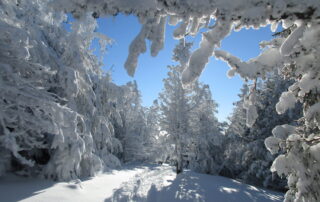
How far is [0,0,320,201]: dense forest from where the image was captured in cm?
174

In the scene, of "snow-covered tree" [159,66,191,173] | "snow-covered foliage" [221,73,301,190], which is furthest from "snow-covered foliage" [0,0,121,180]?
"snow-covered foliage" [221,73,301,190]

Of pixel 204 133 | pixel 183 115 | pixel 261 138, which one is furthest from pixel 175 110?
pixel 261 138

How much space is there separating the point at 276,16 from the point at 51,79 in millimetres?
10086

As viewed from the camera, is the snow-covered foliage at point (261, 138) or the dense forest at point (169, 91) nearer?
the dense forest at point (169, 91)

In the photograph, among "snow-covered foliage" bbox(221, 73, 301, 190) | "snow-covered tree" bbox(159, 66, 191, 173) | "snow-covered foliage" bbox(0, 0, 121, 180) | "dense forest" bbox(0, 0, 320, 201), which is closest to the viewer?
"dense forest" bbox(0, 0, 320, 201)

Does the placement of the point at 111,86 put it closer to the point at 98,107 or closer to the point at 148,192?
the point at 98,107

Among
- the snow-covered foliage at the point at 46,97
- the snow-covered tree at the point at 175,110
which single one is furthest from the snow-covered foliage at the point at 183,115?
the snow-covered foliage at the point at 46,97

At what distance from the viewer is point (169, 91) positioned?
65.5 feet

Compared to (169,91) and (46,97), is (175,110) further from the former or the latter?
(46,97)

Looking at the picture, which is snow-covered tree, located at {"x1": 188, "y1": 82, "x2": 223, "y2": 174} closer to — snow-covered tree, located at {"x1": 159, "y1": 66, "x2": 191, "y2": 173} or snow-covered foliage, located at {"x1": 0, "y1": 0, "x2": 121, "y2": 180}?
snow-covered tree, located at {"x1": 159, "y1": 66, "x2": 191, "y2": 173}

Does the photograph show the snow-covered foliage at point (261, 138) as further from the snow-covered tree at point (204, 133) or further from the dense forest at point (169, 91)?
the snow-covered tree at point (204, 133)

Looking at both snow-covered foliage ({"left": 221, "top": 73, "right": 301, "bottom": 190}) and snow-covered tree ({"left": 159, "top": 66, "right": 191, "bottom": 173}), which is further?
snow-covered tree ({"left": 159, "top": 66, "right": 191, "bottom": 173})

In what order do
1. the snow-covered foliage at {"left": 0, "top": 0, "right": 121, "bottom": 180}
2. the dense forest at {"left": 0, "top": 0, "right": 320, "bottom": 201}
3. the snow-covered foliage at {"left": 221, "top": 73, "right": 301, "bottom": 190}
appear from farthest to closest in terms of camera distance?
the snow-covered foliage at {"left": 221, "top": 73, "right": 301, "bottom": 190} → the snow-covered foliage at {"left": 0, "top": 0, "right": 121, "bottom": 180} → the dense forest at {"left": 0, "top": 0, "right": 320, "bottom": 201}

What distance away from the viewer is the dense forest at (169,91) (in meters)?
1.74
